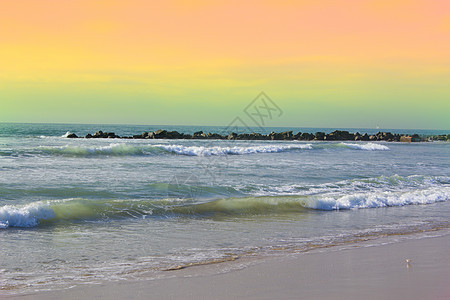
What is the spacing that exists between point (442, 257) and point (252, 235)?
10.4 feet

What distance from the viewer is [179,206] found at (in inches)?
431

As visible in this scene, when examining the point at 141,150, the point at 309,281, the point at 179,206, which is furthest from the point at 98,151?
the point at 309,281

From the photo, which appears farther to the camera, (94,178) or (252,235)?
(94,178)

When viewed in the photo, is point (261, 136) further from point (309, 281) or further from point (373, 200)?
point (309, 281)

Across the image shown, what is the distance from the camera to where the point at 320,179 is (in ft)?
56.6

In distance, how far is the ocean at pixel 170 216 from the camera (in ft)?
20.5

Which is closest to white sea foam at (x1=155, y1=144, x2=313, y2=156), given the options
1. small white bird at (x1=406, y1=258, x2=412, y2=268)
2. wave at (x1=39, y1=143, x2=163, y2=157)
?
wave at (x1=39, y1=143, x2=163, y2=157)

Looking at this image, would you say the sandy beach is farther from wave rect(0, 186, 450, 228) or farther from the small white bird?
wave rect(0, 186, 450, 228)

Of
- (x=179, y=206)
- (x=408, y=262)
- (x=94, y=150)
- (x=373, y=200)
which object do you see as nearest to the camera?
(x=408, y=262)

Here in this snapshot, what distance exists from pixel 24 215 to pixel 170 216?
9.84 feet

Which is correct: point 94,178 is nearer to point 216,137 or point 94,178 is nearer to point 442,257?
point 442,257

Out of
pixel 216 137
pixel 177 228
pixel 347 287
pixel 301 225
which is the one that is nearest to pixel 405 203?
pixel 301 225

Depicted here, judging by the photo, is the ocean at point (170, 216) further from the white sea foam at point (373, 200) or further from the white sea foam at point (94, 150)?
the white sea foam at point (94, 150)

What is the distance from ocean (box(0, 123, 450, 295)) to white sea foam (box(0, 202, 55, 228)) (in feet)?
0.06
